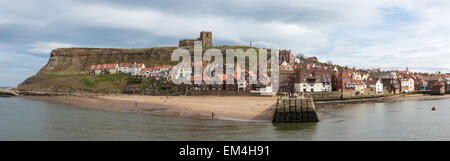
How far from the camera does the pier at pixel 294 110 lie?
37500mm

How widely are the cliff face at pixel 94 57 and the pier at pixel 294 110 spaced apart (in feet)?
392

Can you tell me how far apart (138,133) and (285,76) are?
58350 mm

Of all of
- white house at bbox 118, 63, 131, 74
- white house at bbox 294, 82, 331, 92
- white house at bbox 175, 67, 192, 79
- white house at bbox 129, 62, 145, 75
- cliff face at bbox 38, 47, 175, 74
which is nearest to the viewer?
white house at bbox 294, 82, 331, 92

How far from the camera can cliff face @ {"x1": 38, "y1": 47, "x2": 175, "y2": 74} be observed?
159 metres

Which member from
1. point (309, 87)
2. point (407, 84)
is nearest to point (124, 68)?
point (309, 87)

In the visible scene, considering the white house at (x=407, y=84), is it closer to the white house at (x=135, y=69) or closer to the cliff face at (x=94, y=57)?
the white house at (x=135, y=69)

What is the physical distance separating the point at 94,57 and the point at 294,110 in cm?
15850

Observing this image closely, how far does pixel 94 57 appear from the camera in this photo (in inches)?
6757

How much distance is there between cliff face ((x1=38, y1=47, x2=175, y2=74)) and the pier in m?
119

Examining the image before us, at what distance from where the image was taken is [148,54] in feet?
534

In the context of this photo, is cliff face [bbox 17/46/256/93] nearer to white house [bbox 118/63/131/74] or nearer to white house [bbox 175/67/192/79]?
white house [bbox 118/63/131/74]

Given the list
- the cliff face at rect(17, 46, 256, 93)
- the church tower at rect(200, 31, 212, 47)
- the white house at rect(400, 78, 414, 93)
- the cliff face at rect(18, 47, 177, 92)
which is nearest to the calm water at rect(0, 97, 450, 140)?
the cliff face at rect(17, 46, 256, 93)

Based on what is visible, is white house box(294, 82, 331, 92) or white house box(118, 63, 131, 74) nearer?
white house box(294, 82, 331, 92)
